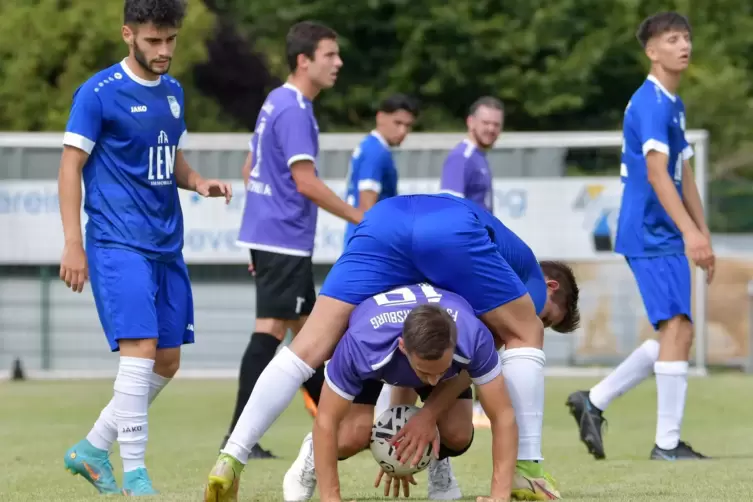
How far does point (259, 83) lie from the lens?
102ft

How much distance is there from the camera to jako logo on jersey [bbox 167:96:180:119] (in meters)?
6.92

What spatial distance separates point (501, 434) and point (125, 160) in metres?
2.15

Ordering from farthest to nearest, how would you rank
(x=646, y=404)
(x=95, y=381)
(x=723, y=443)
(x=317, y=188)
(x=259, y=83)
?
(x=259, y=83), (x=95, y=381), (x=646, y=404), (x=723, y=443), (x=317, y=188)

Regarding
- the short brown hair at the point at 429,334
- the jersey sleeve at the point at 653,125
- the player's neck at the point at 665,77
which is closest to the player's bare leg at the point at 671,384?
the jersey sleeve at the point at 653,125

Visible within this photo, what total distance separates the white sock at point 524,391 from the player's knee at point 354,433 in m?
0.59

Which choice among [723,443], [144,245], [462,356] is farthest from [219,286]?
[462,356]

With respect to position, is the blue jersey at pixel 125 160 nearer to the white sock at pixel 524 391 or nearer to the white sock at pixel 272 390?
the white sock at pixel 272 390

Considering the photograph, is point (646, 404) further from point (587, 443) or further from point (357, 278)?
point (357, 278)

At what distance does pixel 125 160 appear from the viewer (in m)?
6.72

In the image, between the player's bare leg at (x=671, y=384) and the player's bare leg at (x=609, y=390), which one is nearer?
the player's bare leg at (x=671, y=384)

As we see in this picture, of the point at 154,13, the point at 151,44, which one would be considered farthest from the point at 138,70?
the point at 154,13

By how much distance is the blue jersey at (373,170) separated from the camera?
1097cm

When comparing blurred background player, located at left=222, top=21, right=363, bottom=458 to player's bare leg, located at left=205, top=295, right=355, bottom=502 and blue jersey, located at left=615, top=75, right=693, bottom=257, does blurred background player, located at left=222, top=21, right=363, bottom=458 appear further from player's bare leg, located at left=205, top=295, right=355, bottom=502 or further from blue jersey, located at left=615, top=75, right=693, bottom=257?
player's bare leg, located at left=205, top=295, right=355, bottom=502

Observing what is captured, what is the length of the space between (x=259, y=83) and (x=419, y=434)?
84.4ft
